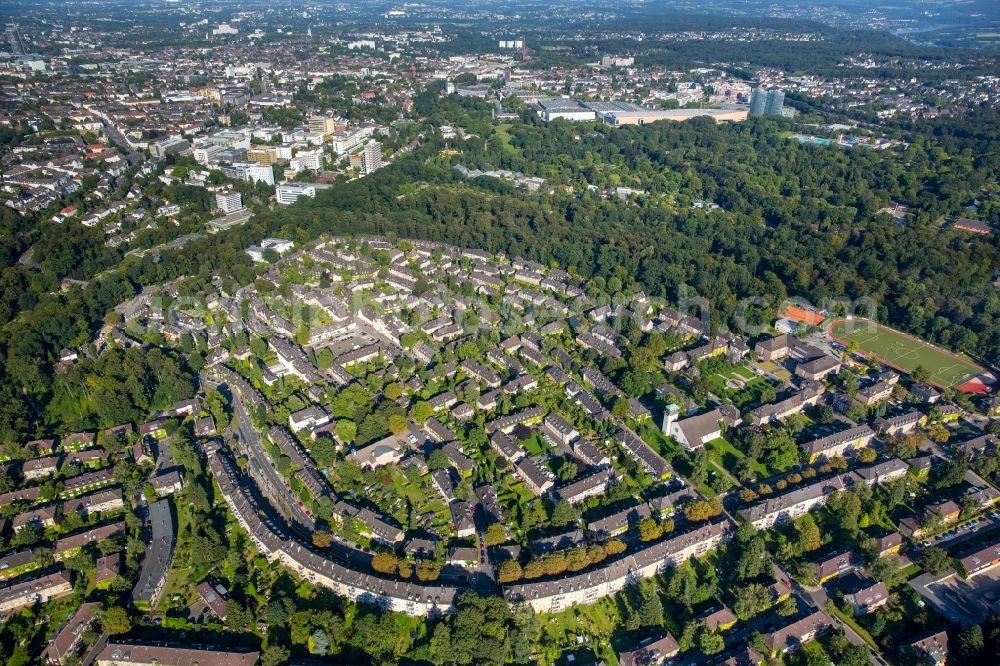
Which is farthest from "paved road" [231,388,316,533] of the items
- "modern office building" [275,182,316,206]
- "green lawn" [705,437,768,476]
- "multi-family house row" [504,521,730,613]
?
"modern office building" [275,182,316,206]

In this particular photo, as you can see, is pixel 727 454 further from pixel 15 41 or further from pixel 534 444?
pixel 15 41

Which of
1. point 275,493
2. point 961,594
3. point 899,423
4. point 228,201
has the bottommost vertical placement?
point 961,594

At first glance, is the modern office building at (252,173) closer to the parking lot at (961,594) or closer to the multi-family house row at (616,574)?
Result: the multi-family house row at (616,574)

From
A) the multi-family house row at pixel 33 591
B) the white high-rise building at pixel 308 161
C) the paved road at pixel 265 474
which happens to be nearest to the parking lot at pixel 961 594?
the paved road at pixel 265 474

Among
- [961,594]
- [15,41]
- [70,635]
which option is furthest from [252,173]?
[15,41]

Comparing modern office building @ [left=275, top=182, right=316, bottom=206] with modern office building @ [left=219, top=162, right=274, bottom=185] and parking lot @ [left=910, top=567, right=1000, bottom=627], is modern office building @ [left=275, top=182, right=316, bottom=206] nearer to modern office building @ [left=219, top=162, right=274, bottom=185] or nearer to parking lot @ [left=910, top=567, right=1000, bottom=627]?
modern office building @ [left=219, top=162, right=274, bottom=185]

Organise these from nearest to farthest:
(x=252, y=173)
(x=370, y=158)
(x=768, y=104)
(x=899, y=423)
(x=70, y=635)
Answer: (x=70, y=635)
(x=899, y=423)
(x=252, y=173)
(x=370, y=158)
(x=768, y=104)

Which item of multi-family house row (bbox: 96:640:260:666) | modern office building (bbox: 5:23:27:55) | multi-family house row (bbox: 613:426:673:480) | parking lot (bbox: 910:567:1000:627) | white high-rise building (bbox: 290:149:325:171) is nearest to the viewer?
multi-family house row (bbox: 96:640:260:666)
